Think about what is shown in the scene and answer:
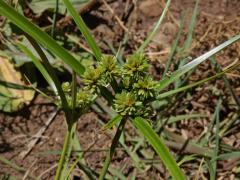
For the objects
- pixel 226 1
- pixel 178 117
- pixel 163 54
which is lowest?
pixel 178 117

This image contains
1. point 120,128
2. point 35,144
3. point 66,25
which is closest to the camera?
point 120,128

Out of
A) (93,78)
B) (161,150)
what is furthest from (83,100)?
(161,150)

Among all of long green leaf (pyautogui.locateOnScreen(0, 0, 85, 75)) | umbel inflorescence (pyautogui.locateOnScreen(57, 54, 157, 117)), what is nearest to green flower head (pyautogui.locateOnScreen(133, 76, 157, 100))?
umbel inflorescence (pyautogui.locateOnScreen(57, 54, 157, 117))

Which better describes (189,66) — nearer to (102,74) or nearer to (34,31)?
(102,74)

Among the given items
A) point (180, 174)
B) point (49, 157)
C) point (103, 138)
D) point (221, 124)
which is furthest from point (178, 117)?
point (180, 174)

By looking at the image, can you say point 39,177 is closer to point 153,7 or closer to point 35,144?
point 35,144

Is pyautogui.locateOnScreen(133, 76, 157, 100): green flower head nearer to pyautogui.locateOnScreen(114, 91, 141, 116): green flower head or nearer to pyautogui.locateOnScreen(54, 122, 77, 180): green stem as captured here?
pyautogui.locateOnScreen(114, 91, 141, 116): green flower head

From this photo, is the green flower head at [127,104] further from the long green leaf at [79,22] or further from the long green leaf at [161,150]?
the long green leaf at [79,22]

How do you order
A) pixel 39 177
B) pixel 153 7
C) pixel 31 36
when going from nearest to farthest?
pixel 31 36, pixel 39 177, pixel 153 7
